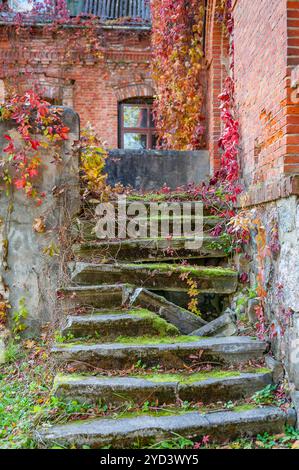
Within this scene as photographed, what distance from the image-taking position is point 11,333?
4.68 meters

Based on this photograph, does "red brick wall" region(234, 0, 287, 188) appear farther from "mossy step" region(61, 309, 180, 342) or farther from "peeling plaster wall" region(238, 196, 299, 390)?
"mossy step" region(61, 309, 180, 342)

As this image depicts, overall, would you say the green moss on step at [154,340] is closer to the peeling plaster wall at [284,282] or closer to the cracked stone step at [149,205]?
the peeling plaster wall at [284,282]

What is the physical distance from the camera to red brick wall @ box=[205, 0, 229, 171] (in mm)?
6879

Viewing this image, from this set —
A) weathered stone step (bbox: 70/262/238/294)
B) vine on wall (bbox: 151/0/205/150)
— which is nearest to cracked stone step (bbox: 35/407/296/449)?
weathered stone step (bbox: 70/262/238/294)

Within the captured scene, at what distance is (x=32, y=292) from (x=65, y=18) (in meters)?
8.51

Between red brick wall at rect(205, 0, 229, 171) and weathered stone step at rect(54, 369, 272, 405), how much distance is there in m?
4.22

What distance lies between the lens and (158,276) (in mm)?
4227

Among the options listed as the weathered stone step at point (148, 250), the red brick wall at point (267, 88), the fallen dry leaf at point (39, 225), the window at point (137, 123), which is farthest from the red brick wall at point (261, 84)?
the window at point (137, 123)

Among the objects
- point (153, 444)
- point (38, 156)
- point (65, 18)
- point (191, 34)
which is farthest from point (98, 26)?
point (153, 444)

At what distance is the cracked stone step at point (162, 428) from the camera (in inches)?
108

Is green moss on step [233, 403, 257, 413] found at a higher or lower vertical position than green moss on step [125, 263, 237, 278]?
lower

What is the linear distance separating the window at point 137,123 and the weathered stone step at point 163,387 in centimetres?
912

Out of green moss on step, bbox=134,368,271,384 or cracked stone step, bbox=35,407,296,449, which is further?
green moss on step, bbox=134,368,271,384
